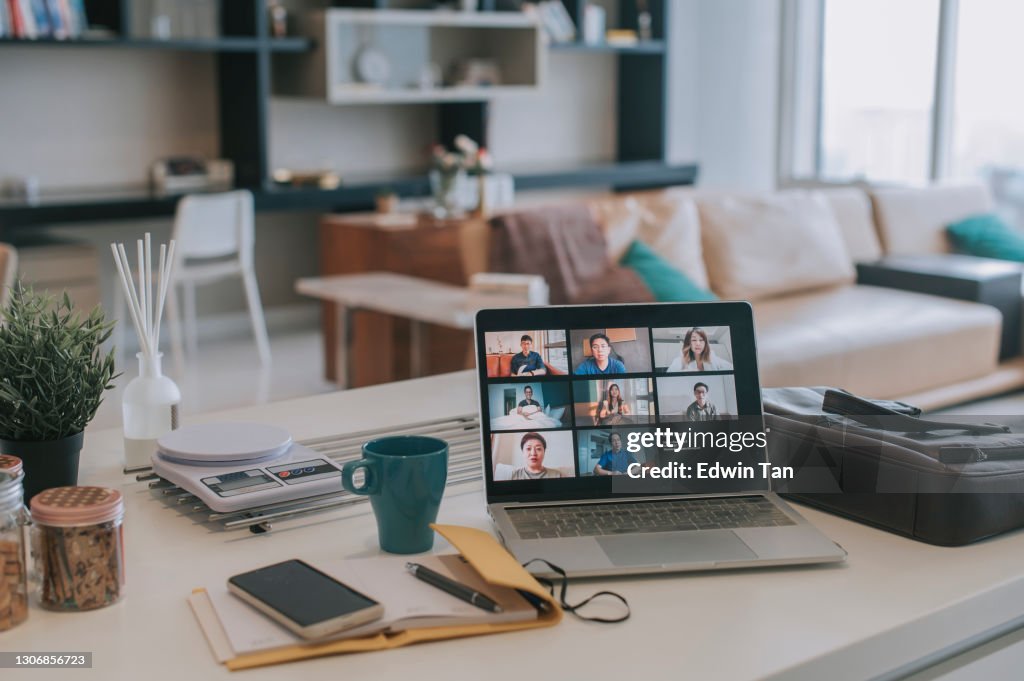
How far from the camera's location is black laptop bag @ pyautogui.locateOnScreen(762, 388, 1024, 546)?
1.15 m

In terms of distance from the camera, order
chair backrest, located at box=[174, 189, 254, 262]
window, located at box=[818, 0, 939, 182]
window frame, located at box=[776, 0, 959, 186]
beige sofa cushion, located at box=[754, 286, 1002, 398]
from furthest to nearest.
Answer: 1. window frame, located at box=[776, 0, 959, 186]
2. window, located at box=[818, 0, 939, 182]
3. chair backrest, located at box=[174, 189, 254, 262]
4. beige sofa cushion, located at box=[754, 286, 1002, 398]

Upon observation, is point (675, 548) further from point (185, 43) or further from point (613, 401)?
point (185, 43)

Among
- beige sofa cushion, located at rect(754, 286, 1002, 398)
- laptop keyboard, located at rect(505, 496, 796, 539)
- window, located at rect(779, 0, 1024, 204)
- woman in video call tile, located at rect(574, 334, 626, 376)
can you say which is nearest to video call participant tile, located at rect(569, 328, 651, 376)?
woman in video call tile, located at rect(574, 334, 626, 376)

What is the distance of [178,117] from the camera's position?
566cm

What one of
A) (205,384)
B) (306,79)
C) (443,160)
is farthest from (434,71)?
(205,384)

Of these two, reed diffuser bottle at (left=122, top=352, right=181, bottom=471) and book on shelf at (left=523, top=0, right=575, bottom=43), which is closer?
reed diffuser bottle at (left=122, top=352, right=181, bottom=471)

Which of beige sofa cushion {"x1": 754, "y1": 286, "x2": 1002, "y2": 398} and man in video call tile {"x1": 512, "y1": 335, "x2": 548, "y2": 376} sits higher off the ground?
man in video call tile {"x1": 512, "y1": 335, "x2": 548, "y2": 376}

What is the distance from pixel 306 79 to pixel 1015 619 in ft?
16.8

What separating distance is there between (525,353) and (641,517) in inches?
8.1

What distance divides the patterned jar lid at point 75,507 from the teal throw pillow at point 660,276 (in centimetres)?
296

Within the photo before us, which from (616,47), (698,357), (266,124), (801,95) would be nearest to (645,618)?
(698,357)

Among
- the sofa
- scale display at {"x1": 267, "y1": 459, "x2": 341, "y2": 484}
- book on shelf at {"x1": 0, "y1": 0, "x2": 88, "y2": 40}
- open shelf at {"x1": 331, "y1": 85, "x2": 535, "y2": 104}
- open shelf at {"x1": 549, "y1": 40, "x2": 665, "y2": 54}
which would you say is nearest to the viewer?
scale display at {"x1": 267, "y1": 459, "x2": 341, "y2": 484}

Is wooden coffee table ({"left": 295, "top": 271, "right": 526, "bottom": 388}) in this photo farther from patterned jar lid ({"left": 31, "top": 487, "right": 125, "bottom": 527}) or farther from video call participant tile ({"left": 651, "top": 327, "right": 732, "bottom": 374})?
patterned jar lid ({"left": 31, "top": 487, "right": 125, "bottom": 527})

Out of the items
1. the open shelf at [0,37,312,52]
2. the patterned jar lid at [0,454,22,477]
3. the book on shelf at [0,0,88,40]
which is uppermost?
the book on shelf at [0,0,88,40]
